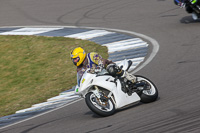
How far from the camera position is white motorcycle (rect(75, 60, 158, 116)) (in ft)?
21.9

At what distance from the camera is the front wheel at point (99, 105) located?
21.5 ft

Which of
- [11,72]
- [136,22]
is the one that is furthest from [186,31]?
[11,72]

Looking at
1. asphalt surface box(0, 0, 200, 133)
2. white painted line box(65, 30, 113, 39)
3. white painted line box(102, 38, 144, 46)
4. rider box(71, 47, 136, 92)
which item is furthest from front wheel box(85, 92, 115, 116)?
white painted line box(65, 30, 113, 39)

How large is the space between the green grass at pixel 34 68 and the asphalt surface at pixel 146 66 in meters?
1.89

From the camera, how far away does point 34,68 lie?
12.0 m

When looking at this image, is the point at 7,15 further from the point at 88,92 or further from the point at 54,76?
the point at 88,92

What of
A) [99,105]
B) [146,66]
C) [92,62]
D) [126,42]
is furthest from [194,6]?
[99,105]

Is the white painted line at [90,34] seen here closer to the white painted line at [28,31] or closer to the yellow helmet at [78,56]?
the white painted line at [28,31]

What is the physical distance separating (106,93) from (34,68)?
5.58 meters

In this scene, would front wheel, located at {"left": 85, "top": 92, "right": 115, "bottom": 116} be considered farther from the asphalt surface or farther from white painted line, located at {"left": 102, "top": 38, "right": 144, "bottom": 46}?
white painted line, located at {"left": 102, "top": 38, "right": 144, "bottom": 46}

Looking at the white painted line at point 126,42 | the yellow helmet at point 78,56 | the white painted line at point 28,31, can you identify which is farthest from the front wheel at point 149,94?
the white painted line at point 28,31

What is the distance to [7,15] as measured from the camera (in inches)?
752

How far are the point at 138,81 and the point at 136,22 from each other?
26.9 feet

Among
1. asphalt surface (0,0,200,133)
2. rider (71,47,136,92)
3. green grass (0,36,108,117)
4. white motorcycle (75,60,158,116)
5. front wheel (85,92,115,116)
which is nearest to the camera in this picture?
asphalt surface (0,0,200,133)
